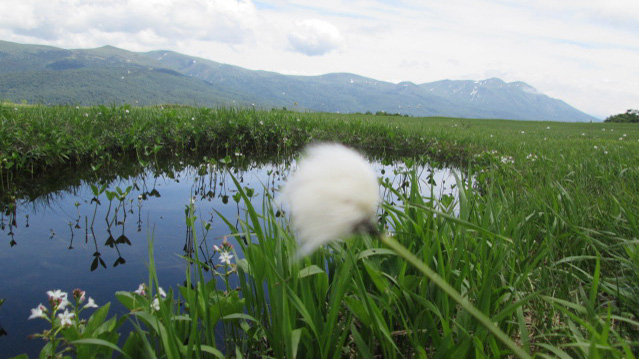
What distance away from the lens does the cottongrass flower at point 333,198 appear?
0.74 meters

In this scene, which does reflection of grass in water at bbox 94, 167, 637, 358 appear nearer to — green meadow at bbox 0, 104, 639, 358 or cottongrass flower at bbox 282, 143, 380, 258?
green meadow at bbox 0, 104, 639, 358

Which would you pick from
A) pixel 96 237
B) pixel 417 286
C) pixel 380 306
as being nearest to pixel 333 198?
pixel 380 306

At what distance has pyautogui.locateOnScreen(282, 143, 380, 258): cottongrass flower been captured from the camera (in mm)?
744

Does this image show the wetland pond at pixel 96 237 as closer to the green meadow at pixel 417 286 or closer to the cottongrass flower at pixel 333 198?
the green meadow at pixel 417 286

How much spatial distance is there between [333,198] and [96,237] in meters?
3.84

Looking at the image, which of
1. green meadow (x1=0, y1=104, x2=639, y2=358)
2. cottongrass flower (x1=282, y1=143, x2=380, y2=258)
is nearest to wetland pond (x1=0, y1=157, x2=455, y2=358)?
green meadow (x1=0, y1=104, x2=639, y2=358)

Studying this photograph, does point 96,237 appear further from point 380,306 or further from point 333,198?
point 333,198

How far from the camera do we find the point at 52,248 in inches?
139

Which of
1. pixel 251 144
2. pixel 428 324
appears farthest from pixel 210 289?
pixel 251 144

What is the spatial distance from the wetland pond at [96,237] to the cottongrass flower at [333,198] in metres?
0.85

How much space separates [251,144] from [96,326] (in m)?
7.90

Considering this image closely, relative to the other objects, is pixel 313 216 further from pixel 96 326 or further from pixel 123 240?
pixel 123 240

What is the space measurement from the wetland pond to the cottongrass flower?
85 centimetres

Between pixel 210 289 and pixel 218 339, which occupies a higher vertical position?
pixel 210 289
